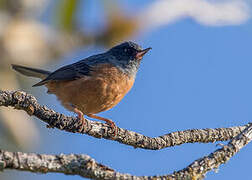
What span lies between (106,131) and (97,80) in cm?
230

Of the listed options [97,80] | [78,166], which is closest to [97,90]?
[97,80]

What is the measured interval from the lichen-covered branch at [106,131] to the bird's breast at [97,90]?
5.62ft

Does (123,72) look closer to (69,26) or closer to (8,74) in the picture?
(69,26)

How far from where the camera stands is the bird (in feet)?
24.8

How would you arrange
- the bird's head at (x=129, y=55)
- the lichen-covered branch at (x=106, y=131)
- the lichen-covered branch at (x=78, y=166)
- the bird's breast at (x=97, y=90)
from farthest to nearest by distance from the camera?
the bird's head at (x=129, y=55)
the bird's breast at (x=97, y=90)
the lichen-covered branch at (x=106, y=131)
the lichen-covered branch at (x=78, y=166)

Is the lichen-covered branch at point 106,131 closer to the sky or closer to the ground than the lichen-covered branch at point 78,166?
closer to the sky

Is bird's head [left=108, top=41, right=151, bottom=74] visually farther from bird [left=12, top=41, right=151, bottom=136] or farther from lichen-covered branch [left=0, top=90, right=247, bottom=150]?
lichen-covered branch [left=0, top=90, right=247, bottom=150]

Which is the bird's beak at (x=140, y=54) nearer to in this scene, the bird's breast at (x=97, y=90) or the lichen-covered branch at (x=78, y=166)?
the bird's breast at (x=97, y=90)

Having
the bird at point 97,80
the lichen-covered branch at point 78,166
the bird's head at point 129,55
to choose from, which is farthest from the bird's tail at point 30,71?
the lichen-covered branch at point 78,166

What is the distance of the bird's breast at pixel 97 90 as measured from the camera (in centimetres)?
753

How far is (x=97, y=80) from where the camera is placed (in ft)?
25.1

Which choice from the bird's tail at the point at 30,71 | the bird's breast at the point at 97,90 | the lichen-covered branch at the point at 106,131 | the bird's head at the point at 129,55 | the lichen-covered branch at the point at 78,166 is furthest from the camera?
the bird's tail at the point at 30,71

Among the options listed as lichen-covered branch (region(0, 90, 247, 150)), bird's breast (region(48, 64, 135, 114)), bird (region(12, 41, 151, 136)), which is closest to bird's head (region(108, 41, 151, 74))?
bird (region(12, 41, 151, 136))

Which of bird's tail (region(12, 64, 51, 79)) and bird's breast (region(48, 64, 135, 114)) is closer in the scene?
bird's breast (region(48, 64, 135, 114))
